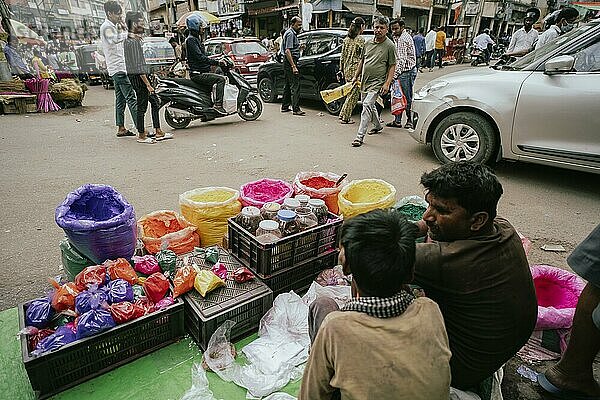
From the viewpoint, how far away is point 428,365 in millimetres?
1129

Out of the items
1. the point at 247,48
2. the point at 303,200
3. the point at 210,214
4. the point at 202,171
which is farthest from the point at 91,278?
the point at 247,48

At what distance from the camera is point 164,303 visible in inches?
84.9

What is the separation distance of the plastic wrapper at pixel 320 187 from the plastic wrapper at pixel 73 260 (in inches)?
62.7

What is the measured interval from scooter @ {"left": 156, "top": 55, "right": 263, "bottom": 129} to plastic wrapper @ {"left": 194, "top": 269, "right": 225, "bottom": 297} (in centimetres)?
538

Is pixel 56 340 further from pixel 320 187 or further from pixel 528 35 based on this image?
pixel 528 35

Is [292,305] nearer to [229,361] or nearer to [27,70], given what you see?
[229,361]

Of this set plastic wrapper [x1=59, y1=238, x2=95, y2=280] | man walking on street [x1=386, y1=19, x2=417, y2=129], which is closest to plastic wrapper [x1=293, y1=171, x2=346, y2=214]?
plastic wrapper [x1=59, y1=238, x2=95, y2=280]

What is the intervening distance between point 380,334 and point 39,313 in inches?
72.4

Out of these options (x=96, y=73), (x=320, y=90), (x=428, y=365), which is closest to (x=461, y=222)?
(x=428, y=365)

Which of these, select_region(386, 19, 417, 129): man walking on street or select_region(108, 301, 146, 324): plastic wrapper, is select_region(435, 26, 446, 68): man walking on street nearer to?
select_region(386, 19, 417, 129): man walking on street

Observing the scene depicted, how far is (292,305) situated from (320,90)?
683 cm

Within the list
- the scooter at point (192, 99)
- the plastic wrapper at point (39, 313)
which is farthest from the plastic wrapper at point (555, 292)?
the scooter at point (192, 99)

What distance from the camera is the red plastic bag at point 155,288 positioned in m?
2.18

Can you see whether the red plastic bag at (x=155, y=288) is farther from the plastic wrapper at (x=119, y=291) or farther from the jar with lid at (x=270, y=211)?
the jar with lid at (x=270, y=211)
